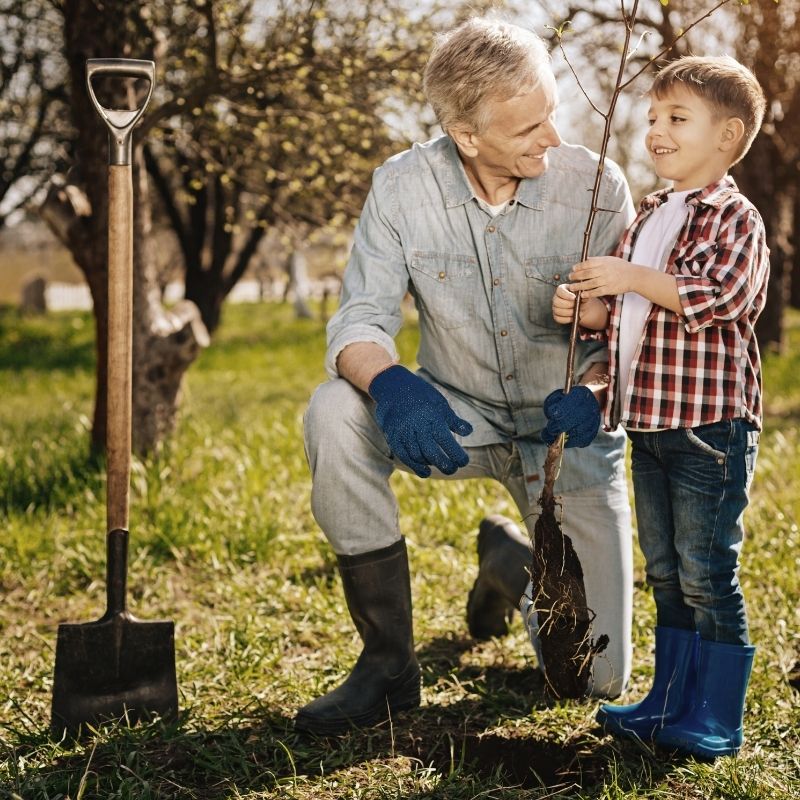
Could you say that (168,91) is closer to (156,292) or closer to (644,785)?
(156,292)

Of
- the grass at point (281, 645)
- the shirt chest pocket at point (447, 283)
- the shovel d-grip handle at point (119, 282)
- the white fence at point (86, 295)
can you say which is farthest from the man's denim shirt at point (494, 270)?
the white fence at point (86, 295)

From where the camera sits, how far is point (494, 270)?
2869 millimetres

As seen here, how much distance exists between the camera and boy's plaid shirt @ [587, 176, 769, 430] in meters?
2.30

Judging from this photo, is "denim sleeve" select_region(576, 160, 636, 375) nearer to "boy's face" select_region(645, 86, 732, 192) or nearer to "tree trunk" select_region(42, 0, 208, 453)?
"boy's face" select_region(645, 86, 732, 192)

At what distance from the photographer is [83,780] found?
2.14 metres

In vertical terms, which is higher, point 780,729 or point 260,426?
point 260,426

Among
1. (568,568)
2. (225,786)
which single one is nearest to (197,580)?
(225,786)

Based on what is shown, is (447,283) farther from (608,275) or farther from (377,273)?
(608,275)

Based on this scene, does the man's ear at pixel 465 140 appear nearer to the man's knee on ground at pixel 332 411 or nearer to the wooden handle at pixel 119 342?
the man's knee on ground at pixel 332 411

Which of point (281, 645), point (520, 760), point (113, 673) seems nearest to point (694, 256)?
point (520, 760)

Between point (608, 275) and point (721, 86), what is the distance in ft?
1.71

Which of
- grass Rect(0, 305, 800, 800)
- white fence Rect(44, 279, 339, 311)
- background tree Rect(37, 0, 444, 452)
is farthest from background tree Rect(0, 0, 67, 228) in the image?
white fence Rect(44, 279, 339, 311)

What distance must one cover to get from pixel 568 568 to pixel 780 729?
698 mm

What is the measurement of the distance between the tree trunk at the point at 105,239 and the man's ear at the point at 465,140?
106 inches
